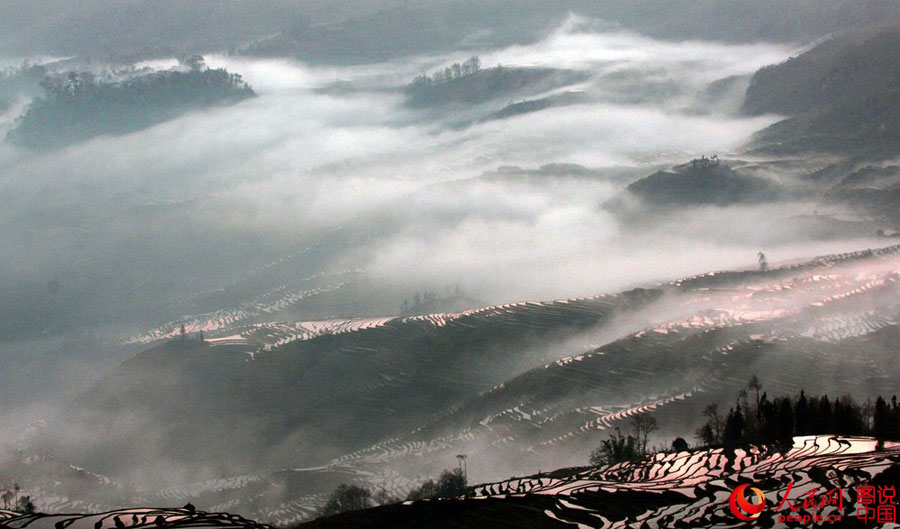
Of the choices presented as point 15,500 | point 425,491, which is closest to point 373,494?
point 425,491

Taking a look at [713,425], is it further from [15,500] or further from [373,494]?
[15,500]

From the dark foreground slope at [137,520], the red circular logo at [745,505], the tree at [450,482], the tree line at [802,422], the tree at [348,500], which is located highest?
the dark foreground slope at [137,520]

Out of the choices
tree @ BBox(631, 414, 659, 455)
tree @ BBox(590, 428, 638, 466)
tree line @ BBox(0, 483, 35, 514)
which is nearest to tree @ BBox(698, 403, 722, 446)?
tree @ BBox(631, 414, 659, 455)

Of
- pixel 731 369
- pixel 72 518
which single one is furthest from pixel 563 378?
pixel 72 518

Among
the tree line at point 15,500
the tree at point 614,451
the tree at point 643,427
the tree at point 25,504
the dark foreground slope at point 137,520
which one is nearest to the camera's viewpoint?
the dark foreground slope at point 137,520

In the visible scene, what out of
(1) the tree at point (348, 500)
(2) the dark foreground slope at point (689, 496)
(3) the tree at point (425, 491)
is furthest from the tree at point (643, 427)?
(2) the dark foreground slope at point (689, 496)

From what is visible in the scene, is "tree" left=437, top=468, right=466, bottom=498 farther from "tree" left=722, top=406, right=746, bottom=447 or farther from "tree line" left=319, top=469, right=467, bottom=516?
"tree" left=722, top=406, right=746, bottom=447

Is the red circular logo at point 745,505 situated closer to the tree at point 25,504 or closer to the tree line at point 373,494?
the tree line at point 373,494

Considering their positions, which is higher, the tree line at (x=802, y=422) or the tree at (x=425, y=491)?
→ the tree line at (x=802, y=422)
